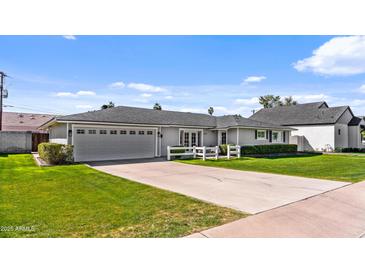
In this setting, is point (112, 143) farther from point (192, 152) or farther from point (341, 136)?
point (341, 136)

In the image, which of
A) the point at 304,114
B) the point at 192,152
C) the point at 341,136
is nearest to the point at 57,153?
the point at 192,152

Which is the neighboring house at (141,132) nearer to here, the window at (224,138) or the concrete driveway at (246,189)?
the window at (224,138)

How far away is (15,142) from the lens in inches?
800

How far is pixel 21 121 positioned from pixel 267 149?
3285cm

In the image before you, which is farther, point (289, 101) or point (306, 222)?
point (289, 101)

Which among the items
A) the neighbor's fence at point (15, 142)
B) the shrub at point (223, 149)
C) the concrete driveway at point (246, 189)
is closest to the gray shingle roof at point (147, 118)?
the shrub at point (223, 149)

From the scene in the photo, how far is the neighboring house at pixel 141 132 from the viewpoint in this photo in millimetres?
13859

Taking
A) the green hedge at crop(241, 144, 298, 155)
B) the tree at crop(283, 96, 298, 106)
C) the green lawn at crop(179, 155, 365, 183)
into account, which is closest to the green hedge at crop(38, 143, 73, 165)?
the green lawn at crop(179, 155, 365, 183)

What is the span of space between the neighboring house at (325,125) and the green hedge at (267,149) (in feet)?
14.9

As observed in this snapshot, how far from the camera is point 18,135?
2038cm
